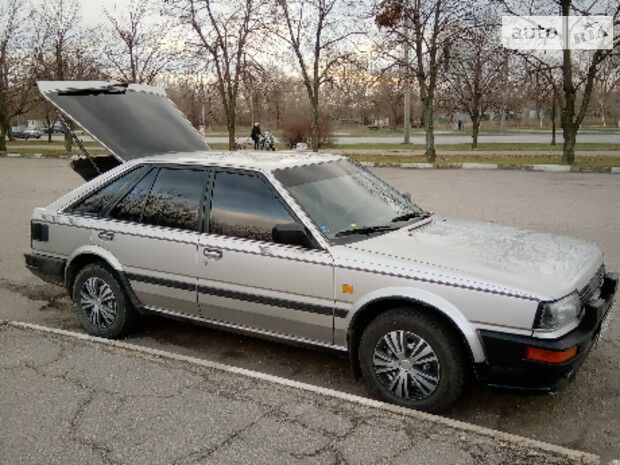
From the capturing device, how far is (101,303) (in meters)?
4.76

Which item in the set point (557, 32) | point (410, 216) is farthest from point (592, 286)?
point (557, 32)

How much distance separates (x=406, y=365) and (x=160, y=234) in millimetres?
2062

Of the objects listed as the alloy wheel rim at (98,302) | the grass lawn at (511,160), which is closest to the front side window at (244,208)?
the alloy wheel rim at (98,302)

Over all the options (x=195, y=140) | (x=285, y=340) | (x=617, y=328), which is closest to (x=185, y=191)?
(x=285, y=340)

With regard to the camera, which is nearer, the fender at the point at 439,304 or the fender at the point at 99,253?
the fender at the point at 439,304

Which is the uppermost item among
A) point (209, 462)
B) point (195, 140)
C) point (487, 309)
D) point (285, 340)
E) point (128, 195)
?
point (195, 140)

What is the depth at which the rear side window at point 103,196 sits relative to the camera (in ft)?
15.5

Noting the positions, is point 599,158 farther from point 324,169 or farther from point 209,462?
point 209,462

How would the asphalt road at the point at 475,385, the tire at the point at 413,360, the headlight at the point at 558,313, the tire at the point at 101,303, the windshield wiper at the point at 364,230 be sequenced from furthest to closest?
the tire at the point at 101,303, the windshield wiper at the point at 364,230, the asphalt road at the point at 475,385, the tire at the point at 413,360, the headlight at the point at 558,313

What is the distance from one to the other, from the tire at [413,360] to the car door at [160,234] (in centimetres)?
144

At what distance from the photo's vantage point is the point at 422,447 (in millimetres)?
2854

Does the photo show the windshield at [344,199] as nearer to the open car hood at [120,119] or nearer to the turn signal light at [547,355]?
Result: the turn signal light at [547,355]

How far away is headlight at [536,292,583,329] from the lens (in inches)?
121

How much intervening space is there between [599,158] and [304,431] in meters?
21.0
